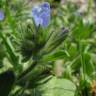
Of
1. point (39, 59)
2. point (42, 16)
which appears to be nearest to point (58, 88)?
point (39, 59)

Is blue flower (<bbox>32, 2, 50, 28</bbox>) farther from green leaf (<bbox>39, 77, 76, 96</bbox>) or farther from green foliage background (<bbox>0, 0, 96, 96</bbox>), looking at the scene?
green leaf (<bbox>39, 77, 76, 96</bbox>)

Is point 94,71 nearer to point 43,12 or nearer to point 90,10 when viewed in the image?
point 43,12

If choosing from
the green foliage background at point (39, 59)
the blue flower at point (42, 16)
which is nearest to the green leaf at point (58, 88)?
the green foliage background at point (39, 59)

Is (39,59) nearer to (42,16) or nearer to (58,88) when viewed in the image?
(42,16)

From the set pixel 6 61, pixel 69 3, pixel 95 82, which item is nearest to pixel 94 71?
pixel 95 82

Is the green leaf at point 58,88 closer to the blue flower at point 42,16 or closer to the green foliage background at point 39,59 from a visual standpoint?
the green foliage background at point 39,59

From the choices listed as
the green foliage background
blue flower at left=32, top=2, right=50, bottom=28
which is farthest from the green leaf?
blue flower at left=32, top=2, right=50, bottom=28

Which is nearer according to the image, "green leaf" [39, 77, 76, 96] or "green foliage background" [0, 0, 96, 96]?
"green foliage background" [0, 0, 96, 96]

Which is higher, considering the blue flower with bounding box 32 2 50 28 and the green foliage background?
the blue flower with bounding box 32 2 50 28
